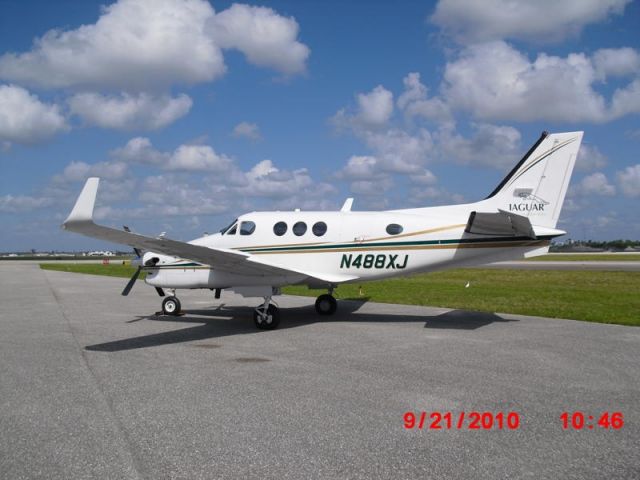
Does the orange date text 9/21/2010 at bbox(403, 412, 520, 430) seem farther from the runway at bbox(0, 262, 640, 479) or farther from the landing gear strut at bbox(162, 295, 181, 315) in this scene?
the landing gear strut at bbox(162, 295, 181, 315)

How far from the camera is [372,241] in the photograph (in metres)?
14.1

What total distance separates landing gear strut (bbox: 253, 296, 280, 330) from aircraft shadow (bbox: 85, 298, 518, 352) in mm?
256

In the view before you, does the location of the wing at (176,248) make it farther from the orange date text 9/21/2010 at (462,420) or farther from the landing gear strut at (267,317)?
the orange date text 9/21/2010 at (462,420)

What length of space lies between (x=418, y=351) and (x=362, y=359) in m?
1.37

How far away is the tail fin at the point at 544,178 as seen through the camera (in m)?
13.2

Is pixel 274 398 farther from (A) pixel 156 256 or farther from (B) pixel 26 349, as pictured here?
(A) pixel 156 256

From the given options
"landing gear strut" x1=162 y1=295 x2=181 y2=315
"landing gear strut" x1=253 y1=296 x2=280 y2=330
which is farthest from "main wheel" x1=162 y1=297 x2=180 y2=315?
"landing gear strut" x1=253 y1=296 x2=280 y2=330

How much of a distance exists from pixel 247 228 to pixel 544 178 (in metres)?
8.13

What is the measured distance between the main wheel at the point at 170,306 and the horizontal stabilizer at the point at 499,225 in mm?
8910

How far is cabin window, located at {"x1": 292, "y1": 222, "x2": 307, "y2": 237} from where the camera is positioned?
14625mm

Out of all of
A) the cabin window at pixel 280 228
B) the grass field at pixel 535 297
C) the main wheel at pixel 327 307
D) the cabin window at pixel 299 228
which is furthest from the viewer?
the main wheel at pixel 327 307

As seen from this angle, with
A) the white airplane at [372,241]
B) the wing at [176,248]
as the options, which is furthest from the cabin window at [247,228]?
the wing at [176,248]

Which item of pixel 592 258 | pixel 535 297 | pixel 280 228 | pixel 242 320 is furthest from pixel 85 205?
pixel 592 258

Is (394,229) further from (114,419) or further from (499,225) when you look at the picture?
(114,419)
